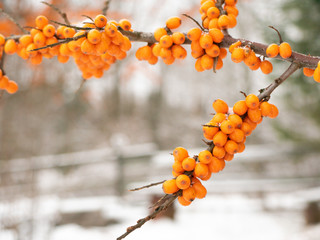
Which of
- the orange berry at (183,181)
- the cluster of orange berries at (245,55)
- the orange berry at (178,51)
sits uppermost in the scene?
the orange berry at (178,51)

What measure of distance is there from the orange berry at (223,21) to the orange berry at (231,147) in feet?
0.99

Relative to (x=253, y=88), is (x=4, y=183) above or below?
below

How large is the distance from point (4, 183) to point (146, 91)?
1078cm

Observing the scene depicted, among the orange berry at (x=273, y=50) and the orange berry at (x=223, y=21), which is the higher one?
the orange berry at (x=223, y=21)

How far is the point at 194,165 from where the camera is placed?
2.21ft

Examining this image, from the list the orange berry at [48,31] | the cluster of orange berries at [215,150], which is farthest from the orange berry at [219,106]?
the orange berry at [48,31]

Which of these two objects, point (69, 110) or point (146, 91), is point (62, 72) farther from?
point (146, 91)

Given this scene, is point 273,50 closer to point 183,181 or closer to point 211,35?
point 211,35

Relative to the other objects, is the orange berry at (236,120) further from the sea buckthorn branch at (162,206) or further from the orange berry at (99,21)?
the orange berry at (99,21)

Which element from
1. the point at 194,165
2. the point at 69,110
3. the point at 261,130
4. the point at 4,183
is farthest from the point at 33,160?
the point at 261,130

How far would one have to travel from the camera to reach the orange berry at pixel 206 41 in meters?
0.75

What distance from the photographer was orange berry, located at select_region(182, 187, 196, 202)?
0.65m

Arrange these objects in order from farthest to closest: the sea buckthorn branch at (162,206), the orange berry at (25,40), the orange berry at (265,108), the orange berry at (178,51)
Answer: the orange berry at (25,40)
the orange berry at (178,51)
the orange berry at (265,108)
the sea buckthorn branch at (162,206)

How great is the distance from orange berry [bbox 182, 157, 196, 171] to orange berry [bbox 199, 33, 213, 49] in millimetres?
276
